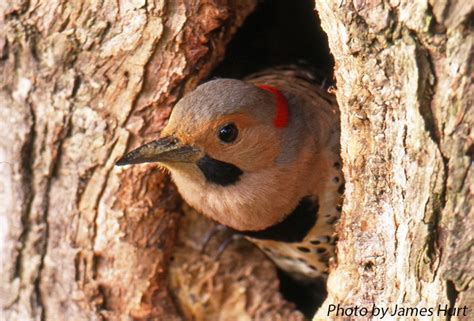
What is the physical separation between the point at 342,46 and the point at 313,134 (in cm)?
101

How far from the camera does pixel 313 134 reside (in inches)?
144

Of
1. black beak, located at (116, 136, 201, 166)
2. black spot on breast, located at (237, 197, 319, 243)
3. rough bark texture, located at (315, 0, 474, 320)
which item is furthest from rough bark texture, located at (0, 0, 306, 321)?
rough bark texture, located at (315, 0, 474, 320)

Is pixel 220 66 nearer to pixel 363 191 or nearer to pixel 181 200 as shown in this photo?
pixel 181 200

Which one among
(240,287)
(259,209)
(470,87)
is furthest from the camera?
(240,287)

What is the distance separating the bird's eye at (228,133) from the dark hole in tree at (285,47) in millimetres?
741

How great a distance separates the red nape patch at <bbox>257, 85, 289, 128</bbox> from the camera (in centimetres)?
359

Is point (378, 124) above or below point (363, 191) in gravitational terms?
above

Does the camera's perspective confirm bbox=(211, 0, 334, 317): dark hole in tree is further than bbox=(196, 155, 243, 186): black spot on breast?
Yes

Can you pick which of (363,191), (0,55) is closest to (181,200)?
(0,55)

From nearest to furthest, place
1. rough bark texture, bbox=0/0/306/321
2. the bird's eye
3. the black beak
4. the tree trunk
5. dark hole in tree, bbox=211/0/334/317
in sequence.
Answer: the tree trunk → the black beak → the bird's eye → rough bark texture, bbox=0/0/306/321 → dark hole in tree, bbox=211/0/334/317

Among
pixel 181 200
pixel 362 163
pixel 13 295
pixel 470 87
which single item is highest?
pixel 470 87

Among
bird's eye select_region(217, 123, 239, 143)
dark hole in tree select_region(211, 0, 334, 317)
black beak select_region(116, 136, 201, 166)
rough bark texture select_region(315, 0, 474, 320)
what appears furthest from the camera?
dark hole in tree select_region(211, 0, 334, 317)

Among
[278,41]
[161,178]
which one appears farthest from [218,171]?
[278,41]

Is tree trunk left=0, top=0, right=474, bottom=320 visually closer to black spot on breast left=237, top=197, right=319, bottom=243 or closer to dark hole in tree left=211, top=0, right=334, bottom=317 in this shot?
dark hole in tree left=211, top=0, right=334, bottom=317
